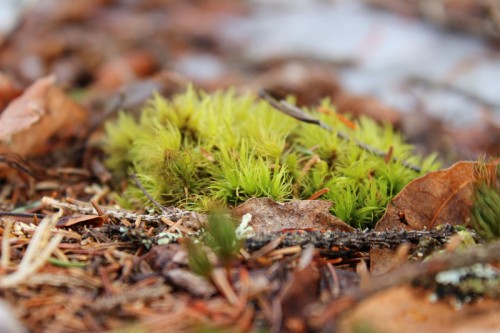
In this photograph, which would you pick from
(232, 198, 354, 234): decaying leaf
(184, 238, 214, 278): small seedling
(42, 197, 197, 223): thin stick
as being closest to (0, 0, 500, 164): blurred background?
(42, 197, 197, 223): thin stick

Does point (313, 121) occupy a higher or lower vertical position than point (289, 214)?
higher

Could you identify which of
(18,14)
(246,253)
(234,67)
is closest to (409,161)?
(246,253)

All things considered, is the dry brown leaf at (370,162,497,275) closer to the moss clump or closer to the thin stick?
the moss clump

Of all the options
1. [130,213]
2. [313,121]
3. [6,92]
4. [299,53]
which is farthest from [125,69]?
[130,213]

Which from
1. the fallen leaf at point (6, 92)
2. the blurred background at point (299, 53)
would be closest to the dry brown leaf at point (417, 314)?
the blurred background at point (299, 53)

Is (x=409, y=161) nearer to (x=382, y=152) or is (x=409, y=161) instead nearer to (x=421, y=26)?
(x=382, y=152)

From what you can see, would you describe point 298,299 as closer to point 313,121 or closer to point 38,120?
point 313,121

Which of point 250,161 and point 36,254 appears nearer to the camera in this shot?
point 36,254
